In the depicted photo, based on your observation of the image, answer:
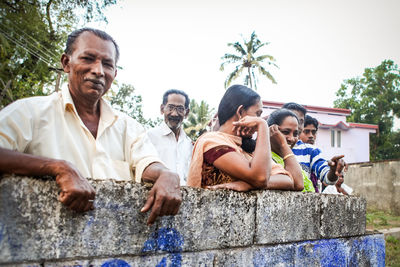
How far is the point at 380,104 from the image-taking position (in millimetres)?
30234

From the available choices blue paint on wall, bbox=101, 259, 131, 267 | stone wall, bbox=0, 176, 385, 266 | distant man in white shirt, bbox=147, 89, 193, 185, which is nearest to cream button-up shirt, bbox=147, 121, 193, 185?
distant man in white shirt, bbox=147, 89, 193, 185

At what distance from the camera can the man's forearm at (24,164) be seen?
116cm

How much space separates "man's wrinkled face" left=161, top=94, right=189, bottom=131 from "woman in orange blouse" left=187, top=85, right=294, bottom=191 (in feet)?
5.94

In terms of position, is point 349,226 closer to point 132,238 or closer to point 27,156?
point 132,238

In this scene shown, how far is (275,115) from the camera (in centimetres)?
302

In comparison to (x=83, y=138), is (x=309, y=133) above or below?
above

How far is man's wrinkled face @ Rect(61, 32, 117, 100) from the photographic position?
1728 millimetres

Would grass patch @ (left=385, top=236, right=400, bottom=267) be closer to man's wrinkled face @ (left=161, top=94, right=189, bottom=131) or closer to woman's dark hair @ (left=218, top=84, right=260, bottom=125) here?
man's wrinkled face @ (left=161, top=94, right=189, bottom=131)

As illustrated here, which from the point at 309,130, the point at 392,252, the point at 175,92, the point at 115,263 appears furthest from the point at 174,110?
the point at 392,252

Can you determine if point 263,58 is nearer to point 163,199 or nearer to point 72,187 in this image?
point 163,199

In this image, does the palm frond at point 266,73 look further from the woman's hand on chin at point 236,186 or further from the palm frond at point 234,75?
the woman's hand on chin at point 236,186

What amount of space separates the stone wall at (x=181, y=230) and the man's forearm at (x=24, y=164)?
→ 36mm

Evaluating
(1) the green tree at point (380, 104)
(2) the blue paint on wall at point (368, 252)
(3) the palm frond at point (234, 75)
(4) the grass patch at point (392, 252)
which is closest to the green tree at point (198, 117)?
(3) the palm frond at point (234, 75)

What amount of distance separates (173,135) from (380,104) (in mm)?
32021
